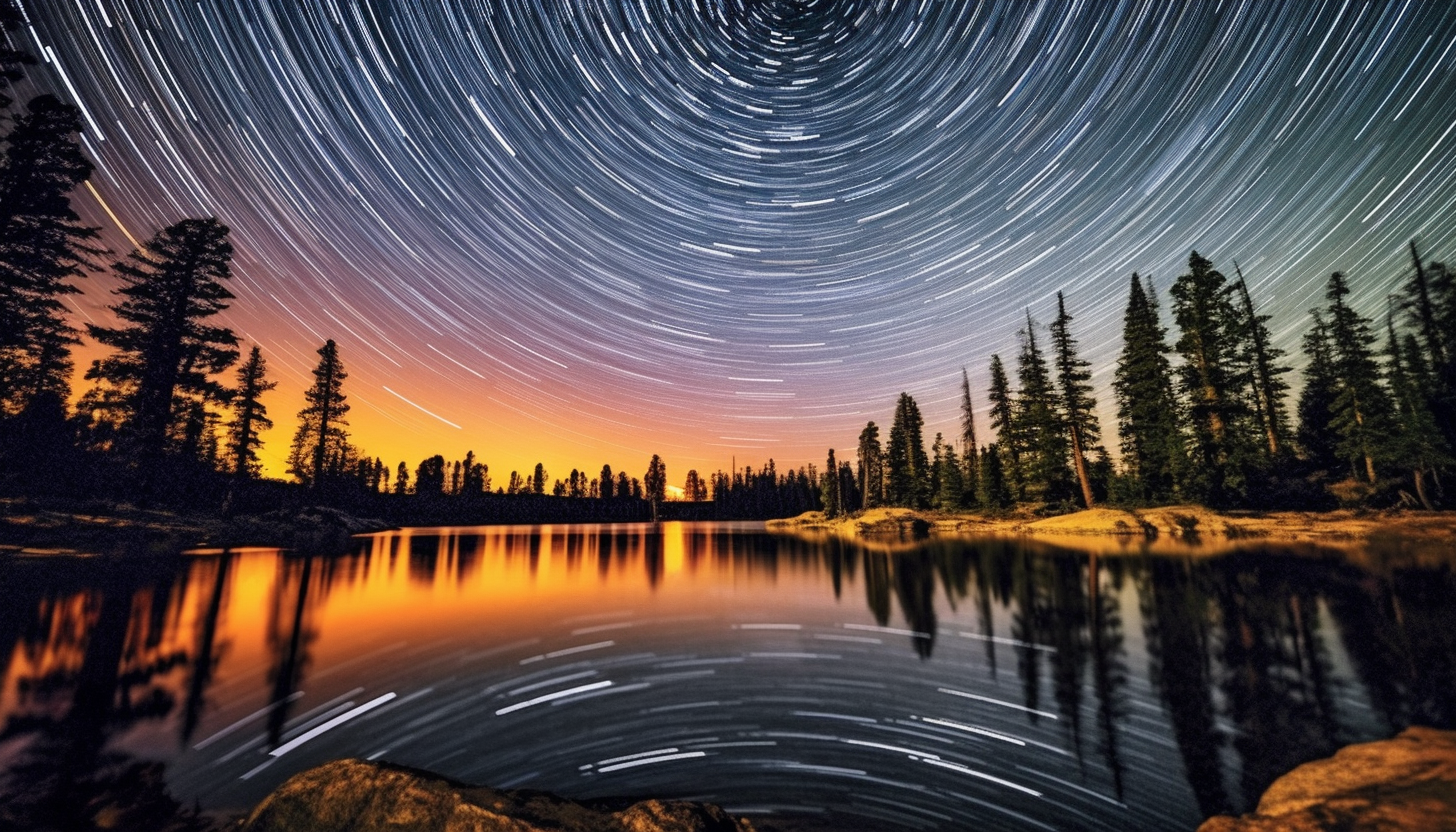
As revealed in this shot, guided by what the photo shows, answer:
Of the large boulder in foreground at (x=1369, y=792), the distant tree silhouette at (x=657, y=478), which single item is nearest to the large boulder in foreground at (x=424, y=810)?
the large boulder in foreground at (x=1369, y=792)

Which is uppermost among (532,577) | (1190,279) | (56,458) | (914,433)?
(1190,279)

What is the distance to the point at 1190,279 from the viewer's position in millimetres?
41781

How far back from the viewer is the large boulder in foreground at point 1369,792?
4.33 metres

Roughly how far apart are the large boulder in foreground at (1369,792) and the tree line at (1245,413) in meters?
41.3

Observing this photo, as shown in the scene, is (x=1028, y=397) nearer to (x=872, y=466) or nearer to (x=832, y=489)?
(x=872, y=466)

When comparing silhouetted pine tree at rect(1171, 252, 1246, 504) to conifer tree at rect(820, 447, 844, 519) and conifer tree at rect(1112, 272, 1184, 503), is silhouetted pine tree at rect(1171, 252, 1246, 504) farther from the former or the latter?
conifer tree at rect(820, 447, 844, 519)

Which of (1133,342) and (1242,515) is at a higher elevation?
(1133,342)

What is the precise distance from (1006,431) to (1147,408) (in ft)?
57.0

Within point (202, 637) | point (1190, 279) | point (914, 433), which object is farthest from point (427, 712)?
point (914, 433)

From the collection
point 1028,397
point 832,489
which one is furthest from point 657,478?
point 1028,397

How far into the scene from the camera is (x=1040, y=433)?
5281 centimetres

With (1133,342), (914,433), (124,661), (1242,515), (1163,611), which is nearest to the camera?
Result: (124,661)

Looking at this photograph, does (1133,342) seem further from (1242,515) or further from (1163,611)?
(1163,611)

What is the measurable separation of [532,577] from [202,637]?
13478mm
